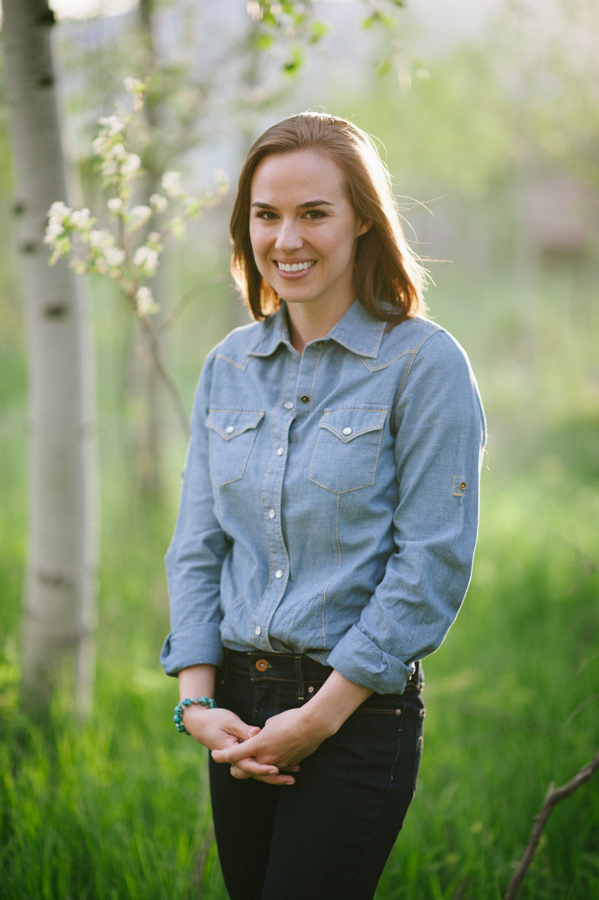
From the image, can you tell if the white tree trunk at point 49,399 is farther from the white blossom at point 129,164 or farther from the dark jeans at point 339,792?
the dark jeans at point 339,792

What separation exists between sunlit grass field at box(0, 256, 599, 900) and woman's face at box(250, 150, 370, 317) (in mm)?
1210

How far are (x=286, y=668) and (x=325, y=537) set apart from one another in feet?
0.98

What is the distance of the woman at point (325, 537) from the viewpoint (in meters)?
1.42

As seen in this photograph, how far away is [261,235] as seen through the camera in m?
1.60

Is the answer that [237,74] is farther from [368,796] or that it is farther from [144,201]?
[368,796]

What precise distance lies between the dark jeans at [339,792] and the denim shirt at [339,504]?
0.08 m

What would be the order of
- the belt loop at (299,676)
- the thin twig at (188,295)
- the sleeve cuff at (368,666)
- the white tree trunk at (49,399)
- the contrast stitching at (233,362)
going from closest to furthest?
the sleeve cuff at (368,666) < the belt loop at (299,676) < the contrast stitching at (233,362) < the thin twig at (188,295) < the white tree trunk at (49,399)

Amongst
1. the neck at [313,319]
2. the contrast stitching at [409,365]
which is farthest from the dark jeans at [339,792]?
the neck at [313,319]

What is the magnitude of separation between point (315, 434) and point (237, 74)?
423cm

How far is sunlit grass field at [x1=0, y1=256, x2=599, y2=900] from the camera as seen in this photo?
86.4 inches

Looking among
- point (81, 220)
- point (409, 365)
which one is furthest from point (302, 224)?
point (81, 220)

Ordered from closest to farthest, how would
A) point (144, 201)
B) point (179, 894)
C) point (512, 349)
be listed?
point (179, 894) < point (144, 201) < point (512, 349)

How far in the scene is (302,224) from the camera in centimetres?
154

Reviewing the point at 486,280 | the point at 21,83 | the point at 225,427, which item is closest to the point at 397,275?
the point at 225,427
